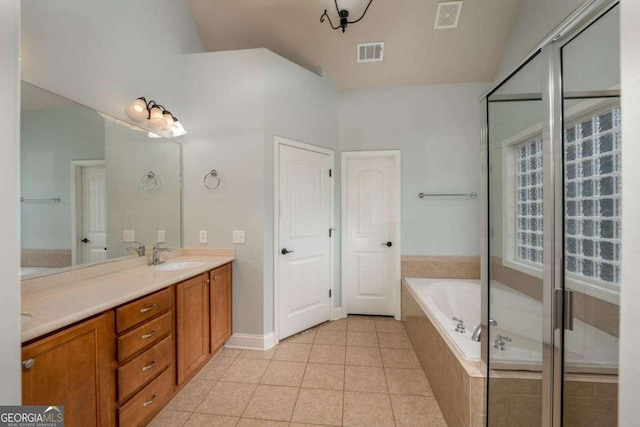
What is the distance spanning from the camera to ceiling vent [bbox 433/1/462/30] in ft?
7.66

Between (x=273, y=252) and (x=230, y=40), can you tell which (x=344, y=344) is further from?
(x=230, y=40)

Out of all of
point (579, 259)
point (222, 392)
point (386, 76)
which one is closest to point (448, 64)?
point (386, 76)

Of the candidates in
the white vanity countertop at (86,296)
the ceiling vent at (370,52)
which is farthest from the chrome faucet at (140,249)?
the ceiling vent at (370,52)

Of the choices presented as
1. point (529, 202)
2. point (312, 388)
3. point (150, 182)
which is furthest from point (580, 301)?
point (150, 182)

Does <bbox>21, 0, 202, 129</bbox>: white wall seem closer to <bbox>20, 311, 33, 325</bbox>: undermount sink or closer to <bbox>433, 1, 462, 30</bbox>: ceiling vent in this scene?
<bbox>20, 311, 33, 325</bbox>: undermount sink

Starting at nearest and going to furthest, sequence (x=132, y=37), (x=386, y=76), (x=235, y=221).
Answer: (x=132, y=37)
(x=235, y=221)
(x=386, y=76)

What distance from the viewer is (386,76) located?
2.99 metres

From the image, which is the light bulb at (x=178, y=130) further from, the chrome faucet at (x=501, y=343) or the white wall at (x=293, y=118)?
the chrome faucet at (x=501, y=343)

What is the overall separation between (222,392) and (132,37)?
9.21ft

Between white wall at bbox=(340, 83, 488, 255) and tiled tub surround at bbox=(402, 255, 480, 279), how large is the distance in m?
0.07

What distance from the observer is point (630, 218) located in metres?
0.60

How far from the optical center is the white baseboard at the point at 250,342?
2.32 metres

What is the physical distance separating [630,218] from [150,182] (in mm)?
2699

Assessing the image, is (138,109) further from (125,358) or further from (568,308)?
(568,308)
